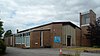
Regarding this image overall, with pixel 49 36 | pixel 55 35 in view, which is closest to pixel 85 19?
pixel 55 35

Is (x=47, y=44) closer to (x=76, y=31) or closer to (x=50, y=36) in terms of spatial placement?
(x=50, y=36)

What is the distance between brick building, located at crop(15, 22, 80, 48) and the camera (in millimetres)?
38844

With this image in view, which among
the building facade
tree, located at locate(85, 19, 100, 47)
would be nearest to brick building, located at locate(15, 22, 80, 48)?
tree, located at locate(85, 19, 100, 47)

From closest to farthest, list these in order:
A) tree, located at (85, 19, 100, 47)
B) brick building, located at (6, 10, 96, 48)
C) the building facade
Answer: brick building, located at (6, 10, 96, 48), tree, located at (85, 19, 100, 47), the building facade

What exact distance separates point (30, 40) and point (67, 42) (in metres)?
9.63

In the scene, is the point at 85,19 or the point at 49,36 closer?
the point at 49,36

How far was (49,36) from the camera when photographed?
135 ft

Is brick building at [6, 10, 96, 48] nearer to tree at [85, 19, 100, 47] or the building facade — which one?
the building facade

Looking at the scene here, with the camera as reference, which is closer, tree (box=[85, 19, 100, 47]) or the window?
tree (box=[85, 19, 100, 47])

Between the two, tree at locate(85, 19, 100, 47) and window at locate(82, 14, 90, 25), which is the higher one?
window at locate(82, 14, 90, 25)

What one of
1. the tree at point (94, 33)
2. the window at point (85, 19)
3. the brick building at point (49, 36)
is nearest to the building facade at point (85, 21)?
the window at point (85, 19)

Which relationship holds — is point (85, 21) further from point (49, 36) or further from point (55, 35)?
point (49, 36)

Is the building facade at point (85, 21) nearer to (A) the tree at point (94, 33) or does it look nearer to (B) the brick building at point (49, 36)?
(A) the tree at point (94, 33)

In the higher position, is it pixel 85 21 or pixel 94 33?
pixel 85 21
